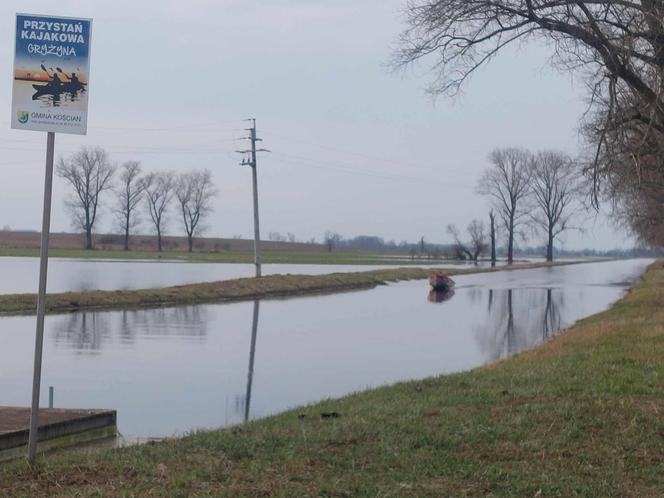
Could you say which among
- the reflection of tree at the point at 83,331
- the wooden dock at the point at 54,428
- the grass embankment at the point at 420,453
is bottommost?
the reflection of tree at the point at 83,331

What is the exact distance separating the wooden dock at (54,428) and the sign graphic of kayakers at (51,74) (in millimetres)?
4431

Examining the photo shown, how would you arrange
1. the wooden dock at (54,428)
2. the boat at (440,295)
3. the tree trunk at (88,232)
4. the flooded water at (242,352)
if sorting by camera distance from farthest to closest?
the tree trunk at (88,232)
the boat at (440,295)
the flooded water at (242,352)
the wooden dock at (54,428)

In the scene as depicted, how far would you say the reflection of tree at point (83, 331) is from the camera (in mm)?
22106

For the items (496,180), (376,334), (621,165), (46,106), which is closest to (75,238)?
(496,180)

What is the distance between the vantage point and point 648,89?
42.3 ft

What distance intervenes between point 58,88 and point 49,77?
4.0 inches

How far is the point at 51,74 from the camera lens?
663 cm

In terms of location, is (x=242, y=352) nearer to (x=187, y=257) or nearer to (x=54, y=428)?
(x=54, y=428)

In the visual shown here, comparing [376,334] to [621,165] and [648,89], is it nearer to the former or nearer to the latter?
[621,165]

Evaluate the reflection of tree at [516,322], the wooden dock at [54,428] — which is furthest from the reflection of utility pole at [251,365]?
the reflection of tree at [516,322]

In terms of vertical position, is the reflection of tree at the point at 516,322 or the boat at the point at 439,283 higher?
the boat at the point at 439,283

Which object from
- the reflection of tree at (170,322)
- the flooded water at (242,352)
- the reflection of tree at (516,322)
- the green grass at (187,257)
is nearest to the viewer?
the flooded water at (242,352)

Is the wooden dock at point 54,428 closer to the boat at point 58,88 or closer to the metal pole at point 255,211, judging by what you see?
the boat at point 58,88

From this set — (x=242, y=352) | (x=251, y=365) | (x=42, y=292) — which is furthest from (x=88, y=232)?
(x=42, y=292)
